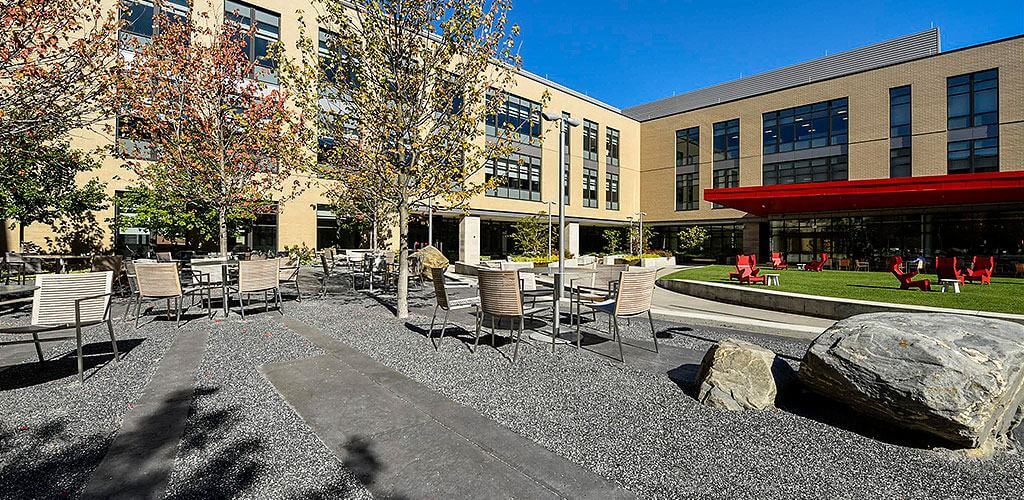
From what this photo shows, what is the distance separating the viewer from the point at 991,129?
89.5ft

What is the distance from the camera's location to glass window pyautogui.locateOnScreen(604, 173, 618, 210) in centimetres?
4138

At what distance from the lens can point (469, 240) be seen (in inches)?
1160

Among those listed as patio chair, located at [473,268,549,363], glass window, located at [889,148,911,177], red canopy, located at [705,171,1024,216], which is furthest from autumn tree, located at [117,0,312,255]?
glass window, located at [889,148,911,177]

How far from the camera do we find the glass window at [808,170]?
3259 centimetres

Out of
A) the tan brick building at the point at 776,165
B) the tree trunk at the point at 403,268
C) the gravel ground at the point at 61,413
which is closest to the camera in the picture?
the gravel ground at the point at 61,413

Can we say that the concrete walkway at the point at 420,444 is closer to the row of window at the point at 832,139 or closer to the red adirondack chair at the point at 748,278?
the red adirondack chair at the point at 748,278

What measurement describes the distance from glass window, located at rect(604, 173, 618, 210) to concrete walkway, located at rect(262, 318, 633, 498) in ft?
126

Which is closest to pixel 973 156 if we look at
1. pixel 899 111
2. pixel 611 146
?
pixel 899 111

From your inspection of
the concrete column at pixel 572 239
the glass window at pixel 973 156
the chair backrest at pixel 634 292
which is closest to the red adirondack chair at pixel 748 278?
the chair backrest at pixel 634 292

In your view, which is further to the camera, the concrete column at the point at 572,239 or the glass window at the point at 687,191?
the glass window at the point at 687,191

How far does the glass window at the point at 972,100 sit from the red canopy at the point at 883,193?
24.6 ft

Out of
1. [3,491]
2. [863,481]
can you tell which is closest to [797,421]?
[863,481]

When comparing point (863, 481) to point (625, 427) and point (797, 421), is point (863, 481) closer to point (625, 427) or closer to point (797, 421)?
point (797, 421)

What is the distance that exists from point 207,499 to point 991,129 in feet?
131
